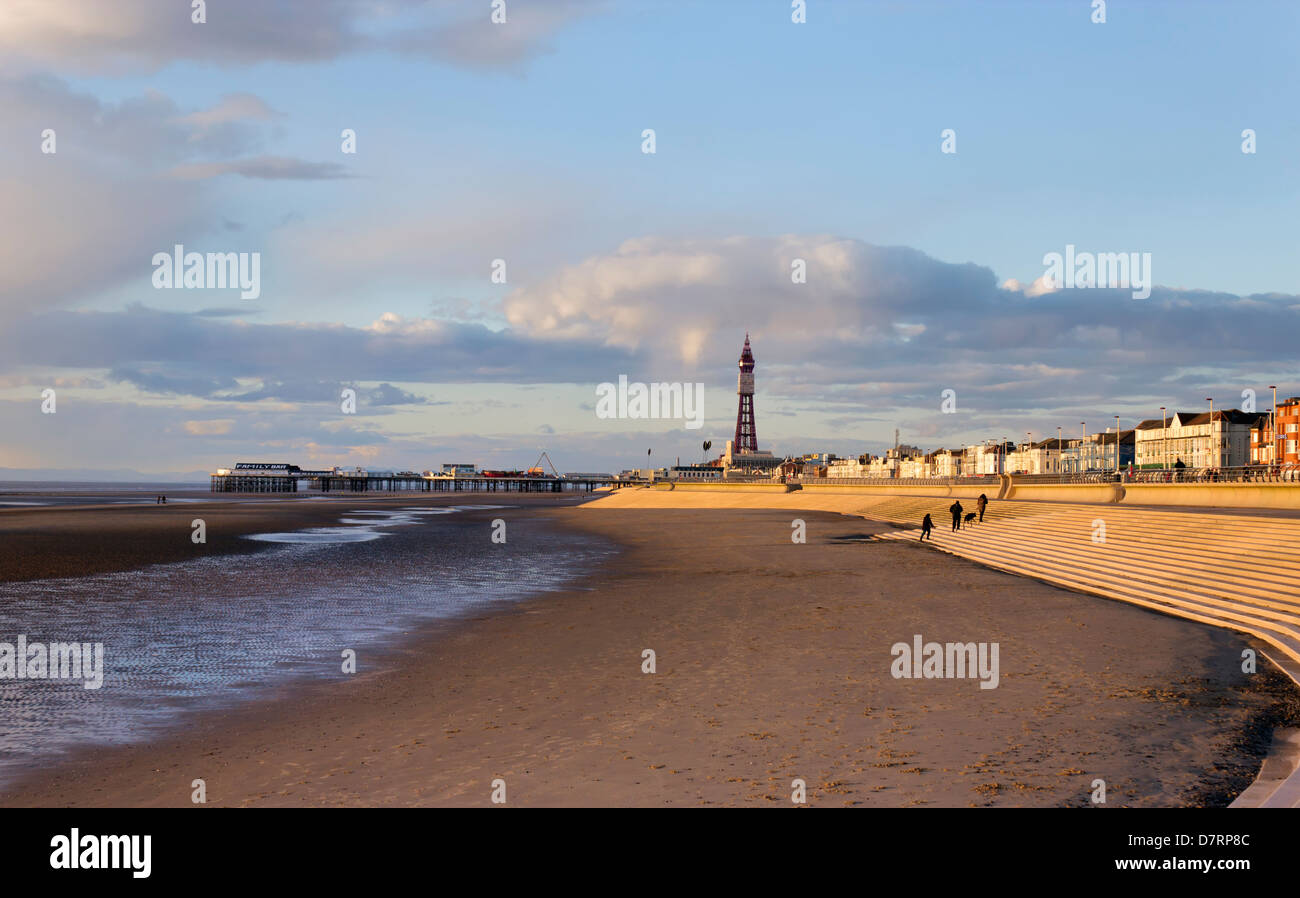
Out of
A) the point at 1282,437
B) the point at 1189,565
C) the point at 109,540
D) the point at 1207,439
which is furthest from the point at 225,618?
the point at 1207,439

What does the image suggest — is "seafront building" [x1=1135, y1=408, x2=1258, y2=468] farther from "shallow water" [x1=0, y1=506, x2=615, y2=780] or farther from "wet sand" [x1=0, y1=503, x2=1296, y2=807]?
"wet sand" [x1=0, y1=503, x2=1296, y2=807]

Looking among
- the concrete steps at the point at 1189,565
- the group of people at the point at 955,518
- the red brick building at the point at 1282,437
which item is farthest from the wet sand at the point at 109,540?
the red brick building at the point at 1282,437

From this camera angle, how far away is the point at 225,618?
19812mm

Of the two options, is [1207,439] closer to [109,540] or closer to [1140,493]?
[1140,493]

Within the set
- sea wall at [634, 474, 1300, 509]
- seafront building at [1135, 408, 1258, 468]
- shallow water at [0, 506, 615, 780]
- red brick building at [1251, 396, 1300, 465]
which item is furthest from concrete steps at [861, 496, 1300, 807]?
seafront building at [1135, 408, 1258, 468]

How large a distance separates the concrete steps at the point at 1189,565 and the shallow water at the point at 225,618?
1251 centimetres

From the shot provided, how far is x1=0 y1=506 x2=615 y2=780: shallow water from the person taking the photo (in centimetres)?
1184

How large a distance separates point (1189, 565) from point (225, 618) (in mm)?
23231

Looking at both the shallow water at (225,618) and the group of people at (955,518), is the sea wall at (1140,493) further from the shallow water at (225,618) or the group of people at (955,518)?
the shallow water at (225,618)

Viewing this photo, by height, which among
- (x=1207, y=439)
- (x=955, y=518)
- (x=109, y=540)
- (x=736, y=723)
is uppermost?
(x=1207, y=439)

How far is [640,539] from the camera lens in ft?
153
